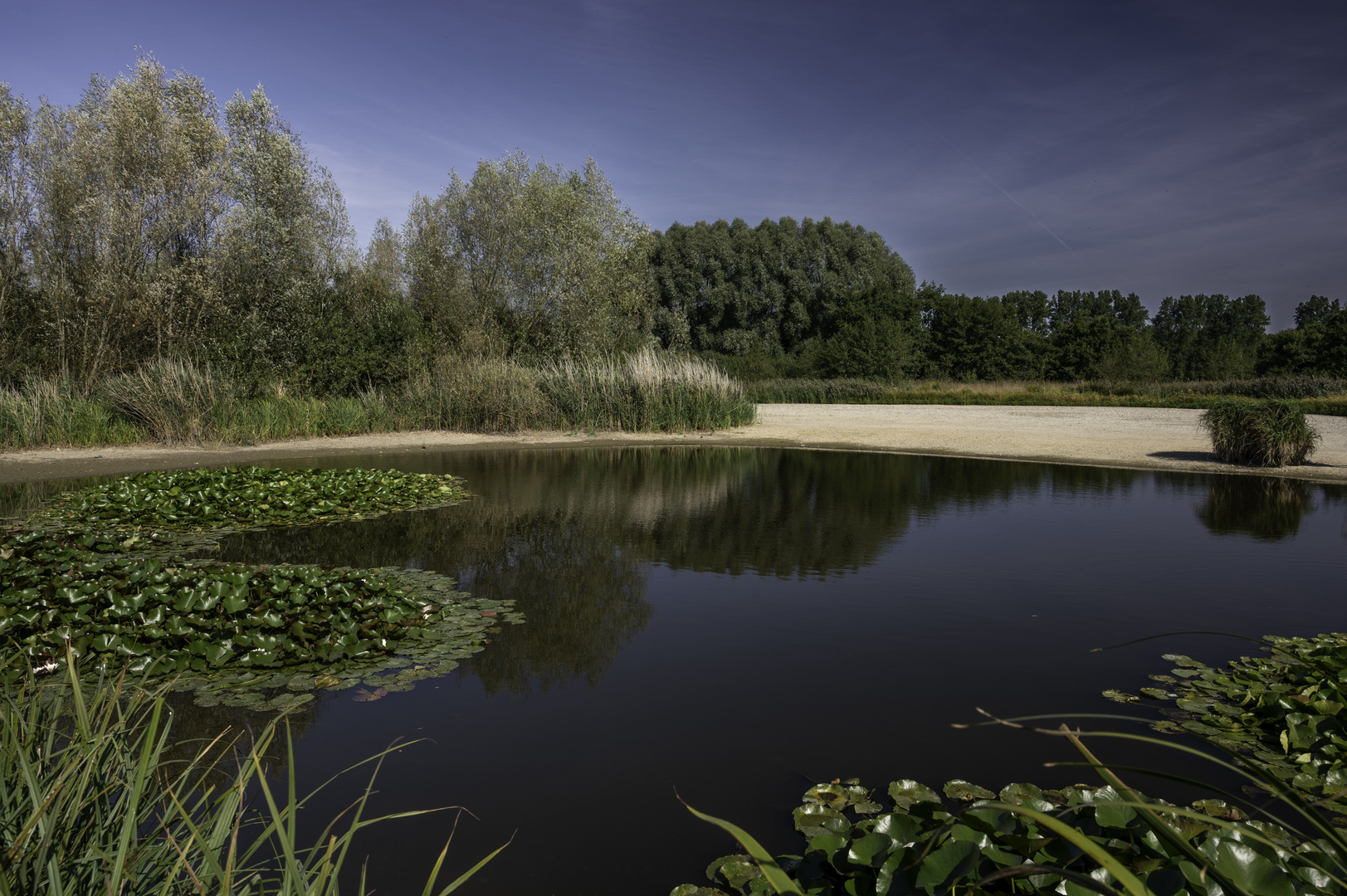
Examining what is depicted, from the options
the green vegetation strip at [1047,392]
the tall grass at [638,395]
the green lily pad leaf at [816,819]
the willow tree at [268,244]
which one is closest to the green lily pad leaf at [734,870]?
the green lily pad leaf at [816,819]

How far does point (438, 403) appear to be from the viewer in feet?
61.2

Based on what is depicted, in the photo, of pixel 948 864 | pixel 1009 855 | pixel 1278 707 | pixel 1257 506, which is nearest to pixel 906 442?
pixel 1257 506

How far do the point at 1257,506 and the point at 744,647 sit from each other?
8.33 metres

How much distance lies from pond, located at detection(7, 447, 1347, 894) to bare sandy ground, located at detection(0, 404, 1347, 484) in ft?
15.7

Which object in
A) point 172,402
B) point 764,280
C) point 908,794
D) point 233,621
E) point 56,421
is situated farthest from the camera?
point 764,280

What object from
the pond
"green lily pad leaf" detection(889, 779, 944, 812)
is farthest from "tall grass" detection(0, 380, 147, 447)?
"green lily pad leaf" detection(889, 779, 944, 812)

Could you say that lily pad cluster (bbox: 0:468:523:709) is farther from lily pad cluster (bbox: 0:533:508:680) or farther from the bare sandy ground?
the bare sandy ground

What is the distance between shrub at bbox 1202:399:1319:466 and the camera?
12.6m

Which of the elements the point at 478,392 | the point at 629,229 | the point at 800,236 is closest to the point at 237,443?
the point at 478,392

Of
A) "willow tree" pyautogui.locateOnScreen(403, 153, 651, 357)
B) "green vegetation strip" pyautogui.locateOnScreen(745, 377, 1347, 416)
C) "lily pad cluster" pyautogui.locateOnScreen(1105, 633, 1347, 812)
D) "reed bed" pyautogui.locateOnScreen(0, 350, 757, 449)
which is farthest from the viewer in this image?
"green vegetation strip" pyautogui.locateOnScreen(745, 377, 1347, 416)

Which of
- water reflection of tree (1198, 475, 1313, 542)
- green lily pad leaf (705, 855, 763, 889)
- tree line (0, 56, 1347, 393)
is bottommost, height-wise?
green lily pad leaf (705, 855, 763, 889)

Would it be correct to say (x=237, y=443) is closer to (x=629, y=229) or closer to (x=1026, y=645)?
(x=1026, y=645)

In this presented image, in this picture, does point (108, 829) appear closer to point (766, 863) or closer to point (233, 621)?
point (766, 863)

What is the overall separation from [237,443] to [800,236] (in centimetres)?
4379
